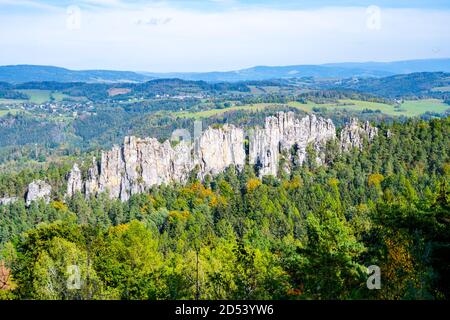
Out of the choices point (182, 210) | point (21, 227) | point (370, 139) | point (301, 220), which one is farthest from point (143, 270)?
point (370, 139)

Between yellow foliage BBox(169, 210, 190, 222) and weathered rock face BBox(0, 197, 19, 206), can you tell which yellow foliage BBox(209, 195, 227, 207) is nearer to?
yellow foliage BBox(169, 210, 190, 222)

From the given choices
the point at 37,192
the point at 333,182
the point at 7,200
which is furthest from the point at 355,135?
the point at 7,200

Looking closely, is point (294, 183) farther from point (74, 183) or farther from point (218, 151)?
point (74, 183)

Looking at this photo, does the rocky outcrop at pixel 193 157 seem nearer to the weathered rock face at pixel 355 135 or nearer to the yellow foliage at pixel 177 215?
the weathered rock face at pixel 355 135

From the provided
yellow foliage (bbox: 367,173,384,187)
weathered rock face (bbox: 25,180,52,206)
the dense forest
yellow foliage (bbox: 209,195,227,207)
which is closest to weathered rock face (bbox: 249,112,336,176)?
the dense forest
